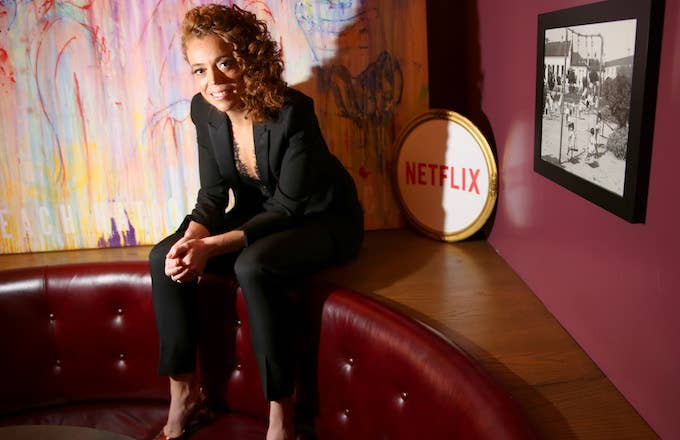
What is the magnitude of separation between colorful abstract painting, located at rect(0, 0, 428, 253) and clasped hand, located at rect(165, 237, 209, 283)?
702 mm

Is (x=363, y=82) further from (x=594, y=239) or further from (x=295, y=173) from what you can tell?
(x=594, y=239)

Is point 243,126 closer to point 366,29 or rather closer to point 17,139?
point 366,29

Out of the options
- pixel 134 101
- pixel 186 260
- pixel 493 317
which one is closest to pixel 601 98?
pixel 493 317

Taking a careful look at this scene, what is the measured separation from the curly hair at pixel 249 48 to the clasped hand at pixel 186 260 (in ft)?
1.40

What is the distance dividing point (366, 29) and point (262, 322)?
1223 millimetres

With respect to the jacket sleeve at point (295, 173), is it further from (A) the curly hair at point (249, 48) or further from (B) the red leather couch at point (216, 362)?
(B) the red leather couch at point (216, 362)

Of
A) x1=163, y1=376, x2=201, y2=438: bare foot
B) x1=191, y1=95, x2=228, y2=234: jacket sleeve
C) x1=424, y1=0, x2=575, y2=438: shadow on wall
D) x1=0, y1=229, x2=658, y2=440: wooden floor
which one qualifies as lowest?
x1=163, y1=376, x2=201, y2=438: bare foot

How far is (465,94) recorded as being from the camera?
2.45 meters

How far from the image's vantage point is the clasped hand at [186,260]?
1714 millimetres

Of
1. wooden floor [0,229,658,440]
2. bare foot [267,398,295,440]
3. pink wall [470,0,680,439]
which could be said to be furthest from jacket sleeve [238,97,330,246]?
pink wall [470,0,680,439]

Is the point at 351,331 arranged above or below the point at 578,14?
below

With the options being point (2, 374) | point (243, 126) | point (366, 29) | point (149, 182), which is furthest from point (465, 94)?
point (2, 374)

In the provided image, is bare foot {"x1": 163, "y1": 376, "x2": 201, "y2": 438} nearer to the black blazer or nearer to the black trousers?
the black trousers

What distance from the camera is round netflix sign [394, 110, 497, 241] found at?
2.12 metres
